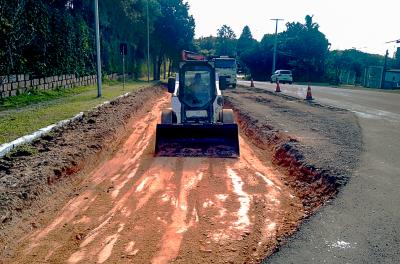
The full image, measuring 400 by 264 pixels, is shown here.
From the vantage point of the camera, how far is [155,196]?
20.0ft

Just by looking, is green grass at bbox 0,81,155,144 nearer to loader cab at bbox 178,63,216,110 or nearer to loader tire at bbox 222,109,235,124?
loader cab at bbox 178,63,216,110

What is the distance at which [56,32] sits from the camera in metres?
19.8

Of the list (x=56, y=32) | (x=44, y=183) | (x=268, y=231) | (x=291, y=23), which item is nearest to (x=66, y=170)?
(x=44, y=183)

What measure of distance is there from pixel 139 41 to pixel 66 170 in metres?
36.6

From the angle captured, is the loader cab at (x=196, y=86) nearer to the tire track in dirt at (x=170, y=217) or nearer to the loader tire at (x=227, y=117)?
the loader tire at (x=227, y=117)

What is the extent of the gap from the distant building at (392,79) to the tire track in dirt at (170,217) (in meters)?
35.1

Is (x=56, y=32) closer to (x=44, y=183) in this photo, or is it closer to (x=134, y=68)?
(x=44, y=183)

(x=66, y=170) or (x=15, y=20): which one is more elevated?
(x=15, y=20)

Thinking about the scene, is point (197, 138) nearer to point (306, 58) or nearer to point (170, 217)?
point (170, 217)

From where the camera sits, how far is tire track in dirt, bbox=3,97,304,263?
425cm

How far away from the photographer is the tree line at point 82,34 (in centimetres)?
1524

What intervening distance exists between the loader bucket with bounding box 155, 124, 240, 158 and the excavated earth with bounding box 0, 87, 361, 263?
0.47 m

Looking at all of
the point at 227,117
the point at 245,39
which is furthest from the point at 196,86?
the point at 245,39

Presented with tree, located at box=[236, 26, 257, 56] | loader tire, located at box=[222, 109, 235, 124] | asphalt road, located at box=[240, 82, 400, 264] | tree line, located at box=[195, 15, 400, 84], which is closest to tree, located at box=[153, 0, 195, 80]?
tree line, located at box=[195, 15, 400, 84]
